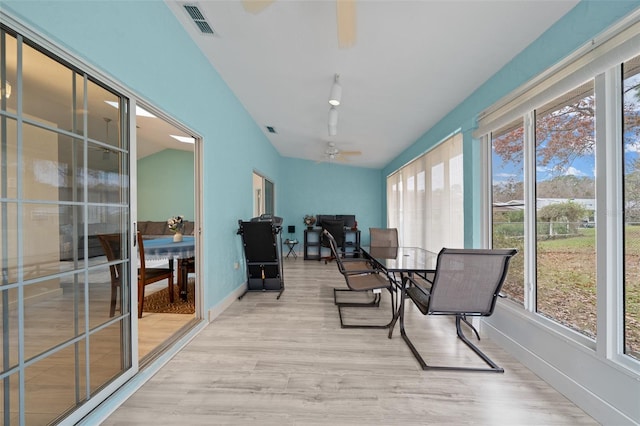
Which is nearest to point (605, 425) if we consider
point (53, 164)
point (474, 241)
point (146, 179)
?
point (474, 241)

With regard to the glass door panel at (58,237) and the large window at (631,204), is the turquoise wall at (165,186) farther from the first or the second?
the large window at (631,204)

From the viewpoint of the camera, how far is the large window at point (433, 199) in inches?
119

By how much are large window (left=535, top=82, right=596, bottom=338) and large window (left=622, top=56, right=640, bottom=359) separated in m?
0.17

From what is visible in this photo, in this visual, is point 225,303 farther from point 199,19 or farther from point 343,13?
point 343,13

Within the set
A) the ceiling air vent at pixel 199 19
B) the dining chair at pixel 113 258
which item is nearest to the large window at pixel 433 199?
the ceiling air vent at pixel 199 19

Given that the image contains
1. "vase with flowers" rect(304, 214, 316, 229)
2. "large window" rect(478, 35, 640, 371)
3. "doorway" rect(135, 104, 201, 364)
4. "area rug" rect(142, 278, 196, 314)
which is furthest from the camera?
"vase with flowers" rect(304, 214, 316, 229)

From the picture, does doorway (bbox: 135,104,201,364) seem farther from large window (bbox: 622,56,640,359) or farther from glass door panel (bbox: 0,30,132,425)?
large window (bbox: 622,56,640,359)

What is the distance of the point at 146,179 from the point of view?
6422 millimetres

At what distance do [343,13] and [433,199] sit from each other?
10.1ft

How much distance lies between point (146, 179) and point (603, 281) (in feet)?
27.7

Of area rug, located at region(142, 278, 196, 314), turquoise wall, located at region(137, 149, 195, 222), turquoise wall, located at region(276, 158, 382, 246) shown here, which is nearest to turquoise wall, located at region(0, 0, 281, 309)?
area rug, located at region(142, 278, 196, 314)

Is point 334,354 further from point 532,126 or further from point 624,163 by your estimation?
point 532,126

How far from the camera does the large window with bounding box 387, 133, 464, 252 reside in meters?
3.01

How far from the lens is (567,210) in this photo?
176cm
